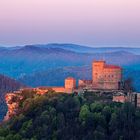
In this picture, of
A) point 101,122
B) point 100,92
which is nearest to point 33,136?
point 101,122

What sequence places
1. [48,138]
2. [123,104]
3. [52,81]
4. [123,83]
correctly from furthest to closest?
[52,81] < [123,83] < [123,104] < [48,138]

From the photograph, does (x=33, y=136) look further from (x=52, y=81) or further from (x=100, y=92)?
(x=52, y=81)

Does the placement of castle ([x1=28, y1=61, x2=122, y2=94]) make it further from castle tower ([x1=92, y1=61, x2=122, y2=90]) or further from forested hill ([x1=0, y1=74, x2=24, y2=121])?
forested hill ([x1=0, y1=74, x2=24, y2=121])

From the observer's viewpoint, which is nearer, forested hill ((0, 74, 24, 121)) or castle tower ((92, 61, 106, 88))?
castle tower ((92, 61, 106, 88))

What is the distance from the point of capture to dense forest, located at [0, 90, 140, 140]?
52.4 meters

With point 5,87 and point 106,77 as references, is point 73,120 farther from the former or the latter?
point 5,87

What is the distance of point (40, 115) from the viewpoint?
184ft

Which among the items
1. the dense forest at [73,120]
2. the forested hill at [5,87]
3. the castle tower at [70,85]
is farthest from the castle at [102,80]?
the forested hill at [5,87]

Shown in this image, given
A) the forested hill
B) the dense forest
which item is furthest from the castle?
the forested hill

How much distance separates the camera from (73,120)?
179 ft

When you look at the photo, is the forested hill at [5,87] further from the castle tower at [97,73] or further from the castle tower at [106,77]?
the castle tower at [106,77]

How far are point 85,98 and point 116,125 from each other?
638 centimetres

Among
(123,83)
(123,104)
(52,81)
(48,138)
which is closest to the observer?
(48,138)

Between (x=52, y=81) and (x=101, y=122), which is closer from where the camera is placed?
(x=101, y=122)
